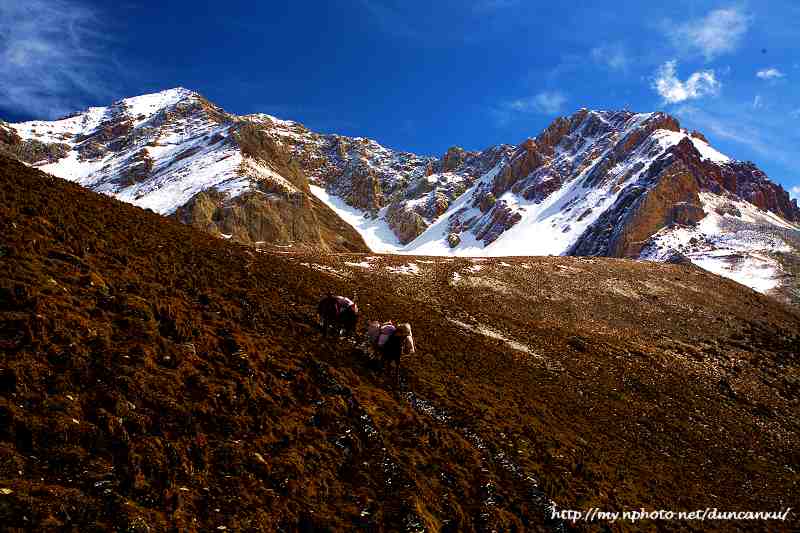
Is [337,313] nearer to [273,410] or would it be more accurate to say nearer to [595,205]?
[273,410]

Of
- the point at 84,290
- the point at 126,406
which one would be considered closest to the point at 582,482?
the point at 126,406

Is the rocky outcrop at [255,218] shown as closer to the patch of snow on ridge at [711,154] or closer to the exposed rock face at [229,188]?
the exposed rock face at [229,188]

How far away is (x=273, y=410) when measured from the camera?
1120 cm

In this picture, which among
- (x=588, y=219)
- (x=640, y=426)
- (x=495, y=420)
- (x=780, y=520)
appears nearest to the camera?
(x=495, y=420)

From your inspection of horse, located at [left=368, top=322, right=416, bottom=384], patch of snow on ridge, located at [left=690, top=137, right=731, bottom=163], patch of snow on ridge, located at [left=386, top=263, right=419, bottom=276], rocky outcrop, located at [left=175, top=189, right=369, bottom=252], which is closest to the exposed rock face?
rocky outcrop, located at [left=175, top=189, right=369, bottom=252]

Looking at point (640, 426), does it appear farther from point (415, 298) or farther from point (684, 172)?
point (684, 172)

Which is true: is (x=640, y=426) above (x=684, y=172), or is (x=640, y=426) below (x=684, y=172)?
below

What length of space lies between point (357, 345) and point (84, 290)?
9.46m

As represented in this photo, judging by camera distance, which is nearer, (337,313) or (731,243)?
(337,313)

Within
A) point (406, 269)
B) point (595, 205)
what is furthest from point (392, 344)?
point (595, 205)

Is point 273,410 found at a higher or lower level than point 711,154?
lower

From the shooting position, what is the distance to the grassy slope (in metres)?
7.86

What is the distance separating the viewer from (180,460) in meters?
8.41

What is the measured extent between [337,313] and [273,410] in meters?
7.00
